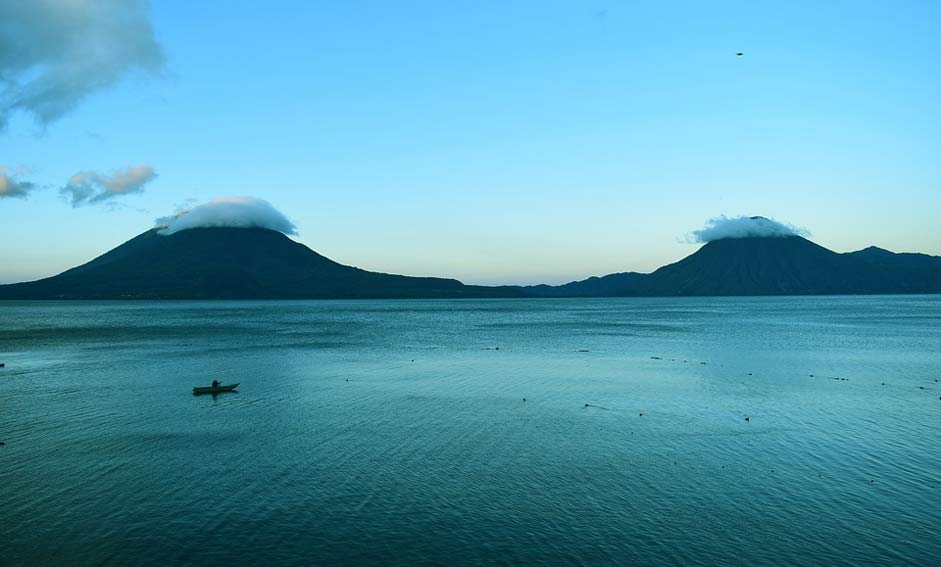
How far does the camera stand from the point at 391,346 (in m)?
110

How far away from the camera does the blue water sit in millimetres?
25031

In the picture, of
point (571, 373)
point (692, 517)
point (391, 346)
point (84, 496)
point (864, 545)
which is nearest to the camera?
point (864, 545)

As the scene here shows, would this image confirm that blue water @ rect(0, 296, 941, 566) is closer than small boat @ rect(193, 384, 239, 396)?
Yes

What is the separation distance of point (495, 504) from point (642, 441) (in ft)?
52.8

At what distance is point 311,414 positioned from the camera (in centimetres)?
5088

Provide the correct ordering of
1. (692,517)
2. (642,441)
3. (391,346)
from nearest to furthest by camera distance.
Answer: (692,517), (642,441), (391,346)

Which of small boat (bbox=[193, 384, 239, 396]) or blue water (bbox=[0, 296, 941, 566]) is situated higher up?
small boat (bbox=[193, 384, 239, 396])

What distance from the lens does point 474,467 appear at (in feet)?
116

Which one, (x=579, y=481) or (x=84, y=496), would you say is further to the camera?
(x=579, y=481)

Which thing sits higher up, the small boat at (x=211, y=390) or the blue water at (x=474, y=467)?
the small boat at (x=211, y=390)

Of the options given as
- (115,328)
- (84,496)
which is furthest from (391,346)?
(115,328)

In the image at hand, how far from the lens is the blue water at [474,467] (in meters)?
25.0

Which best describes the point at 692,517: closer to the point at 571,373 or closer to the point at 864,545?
the point at 864,545

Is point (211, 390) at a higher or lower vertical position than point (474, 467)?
higher
